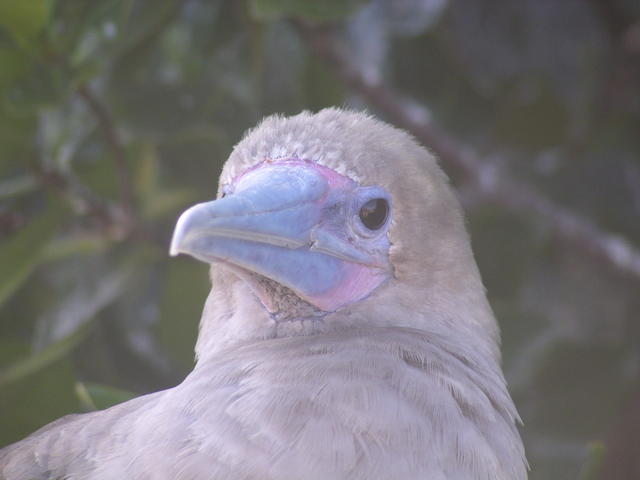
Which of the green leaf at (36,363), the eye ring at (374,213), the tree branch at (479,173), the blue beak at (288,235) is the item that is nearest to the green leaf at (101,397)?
the green leaf at (36,363)

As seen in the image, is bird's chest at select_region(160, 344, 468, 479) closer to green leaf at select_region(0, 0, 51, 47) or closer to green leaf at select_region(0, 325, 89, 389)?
green leaf at select_region(0, 325, 89, 389)

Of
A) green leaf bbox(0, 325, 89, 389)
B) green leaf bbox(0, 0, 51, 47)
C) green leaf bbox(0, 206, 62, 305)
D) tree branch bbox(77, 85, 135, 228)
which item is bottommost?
green leaf bbox(0, 325, 89, 389)

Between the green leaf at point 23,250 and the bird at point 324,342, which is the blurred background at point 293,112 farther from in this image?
the bird at point 324,342

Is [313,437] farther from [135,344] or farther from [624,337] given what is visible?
[624,337]

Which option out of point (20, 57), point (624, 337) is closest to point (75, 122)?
point (20, 57)

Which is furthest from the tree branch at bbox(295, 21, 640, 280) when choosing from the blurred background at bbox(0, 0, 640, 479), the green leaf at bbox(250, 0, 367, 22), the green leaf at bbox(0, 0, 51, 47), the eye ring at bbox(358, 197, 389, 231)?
the eye ring at bbox(358, 197, 389, 231)

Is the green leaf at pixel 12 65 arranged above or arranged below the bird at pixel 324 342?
above
